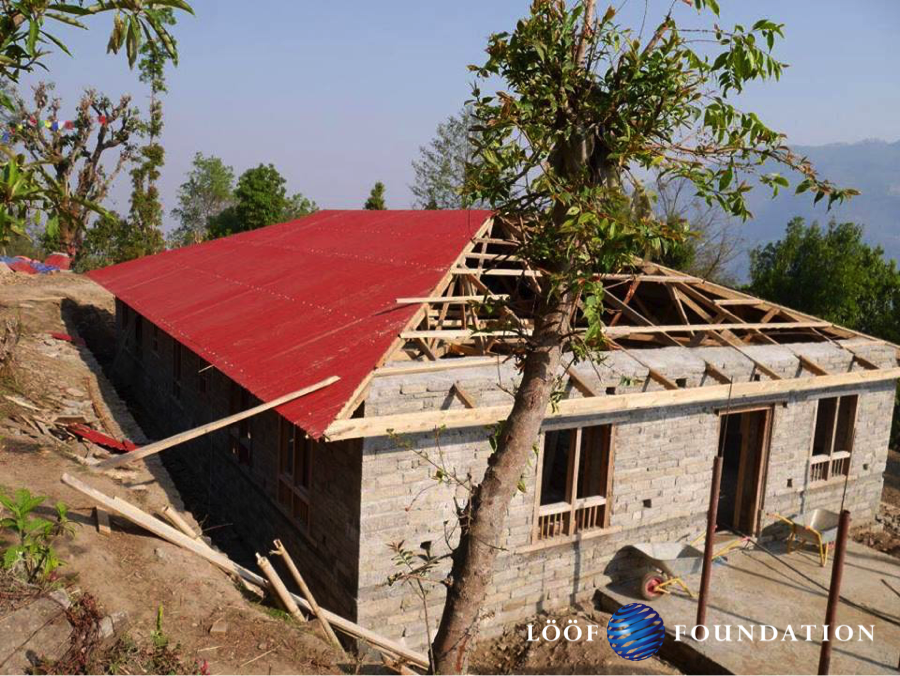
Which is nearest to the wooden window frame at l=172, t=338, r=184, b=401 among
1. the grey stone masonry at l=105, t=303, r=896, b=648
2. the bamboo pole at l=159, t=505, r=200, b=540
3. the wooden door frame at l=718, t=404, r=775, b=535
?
the grey stone masonry at l=105, t=303, r=896, b=648

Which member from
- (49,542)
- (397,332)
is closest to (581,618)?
(397,332)

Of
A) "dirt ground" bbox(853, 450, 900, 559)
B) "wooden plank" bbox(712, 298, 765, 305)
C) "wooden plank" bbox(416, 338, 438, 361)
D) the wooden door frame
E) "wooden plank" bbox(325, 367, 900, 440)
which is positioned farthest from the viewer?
"dirt ground" bbox(853, 450, 900, 559)

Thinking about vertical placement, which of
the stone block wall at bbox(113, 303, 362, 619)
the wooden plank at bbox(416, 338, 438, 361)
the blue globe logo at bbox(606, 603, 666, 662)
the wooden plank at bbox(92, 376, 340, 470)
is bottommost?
the blue globe logo at bbox(606, 603, 666, 662)

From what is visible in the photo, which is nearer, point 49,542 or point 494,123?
point 494,123

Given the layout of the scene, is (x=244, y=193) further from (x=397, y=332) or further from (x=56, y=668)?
(x=56, y=668)

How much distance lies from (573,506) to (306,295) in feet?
19.7

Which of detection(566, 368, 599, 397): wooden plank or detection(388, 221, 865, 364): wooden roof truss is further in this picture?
detection(388, 221, 865, 364): wooden roof truss

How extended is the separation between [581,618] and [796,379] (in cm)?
499

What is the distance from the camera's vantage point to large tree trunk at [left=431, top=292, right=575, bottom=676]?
5.54 metres

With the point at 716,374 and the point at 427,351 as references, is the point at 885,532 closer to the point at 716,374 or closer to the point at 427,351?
the point at 716,374

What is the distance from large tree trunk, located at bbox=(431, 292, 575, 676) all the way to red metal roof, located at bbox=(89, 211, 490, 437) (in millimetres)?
2611

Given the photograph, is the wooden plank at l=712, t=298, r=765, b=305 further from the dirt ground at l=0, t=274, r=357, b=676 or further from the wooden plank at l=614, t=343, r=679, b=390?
the dirt ground at l=0, t=274, r=357, b=676

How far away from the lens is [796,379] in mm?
11492

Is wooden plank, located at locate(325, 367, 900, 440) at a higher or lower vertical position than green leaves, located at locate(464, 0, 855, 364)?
lower
